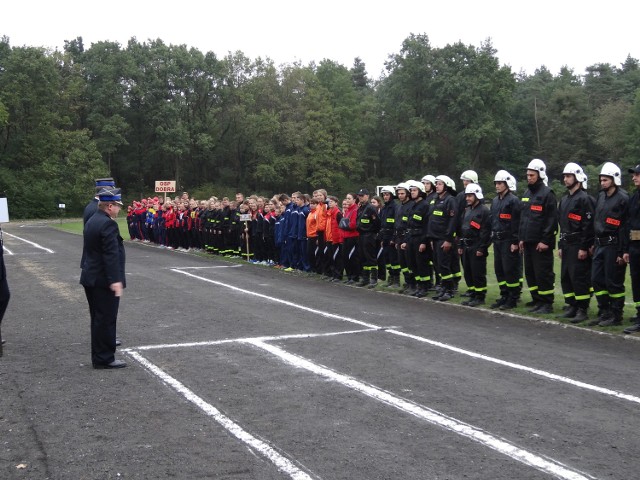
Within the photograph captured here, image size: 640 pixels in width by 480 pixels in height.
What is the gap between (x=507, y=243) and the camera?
12.0 meters

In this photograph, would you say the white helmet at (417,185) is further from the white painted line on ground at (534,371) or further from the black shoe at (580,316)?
the white painted line on ground at (534,371)

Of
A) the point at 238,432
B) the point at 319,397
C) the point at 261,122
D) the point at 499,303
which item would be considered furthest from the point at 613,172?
the point at 261,122

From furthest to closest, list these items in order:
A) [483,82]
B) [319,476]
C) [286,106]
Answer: [286,106], [483,82], [319,476]

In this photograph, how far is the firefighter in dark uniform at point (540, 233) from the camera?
11352mm

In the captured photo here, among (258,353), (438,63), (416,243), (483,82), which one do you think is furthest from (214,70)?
(258,353)

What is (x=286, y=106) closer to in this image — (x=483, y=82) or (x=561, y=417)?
(x=483, y=82)

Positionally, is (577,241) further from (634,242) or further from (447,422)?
A: (447,422)

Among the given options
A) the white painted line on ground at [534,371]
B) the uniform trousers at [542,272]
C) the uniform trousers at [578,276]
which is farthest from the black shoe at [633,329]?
the white painted line on ground at [534,371]

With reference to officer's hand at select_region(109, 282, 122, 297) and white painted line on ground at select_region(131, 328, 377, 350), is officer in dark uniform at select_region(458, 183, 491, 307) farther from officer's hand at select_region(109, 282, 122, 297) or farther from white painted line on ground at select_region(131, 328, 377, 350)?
officer's hand at select_region(109, 282, 122, 297)

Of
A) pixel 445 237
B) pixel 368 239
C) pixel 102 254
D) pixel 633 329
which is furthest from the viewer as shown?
pixel 368 239

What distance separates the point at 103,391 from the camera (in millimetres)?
6828

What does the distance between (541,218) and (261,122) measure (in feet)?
220

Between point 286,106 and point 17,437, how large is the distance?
7515 cm

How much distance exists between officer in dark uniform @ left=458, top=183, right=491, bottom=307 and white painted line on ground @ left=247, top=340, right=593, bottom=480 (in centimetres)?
548
